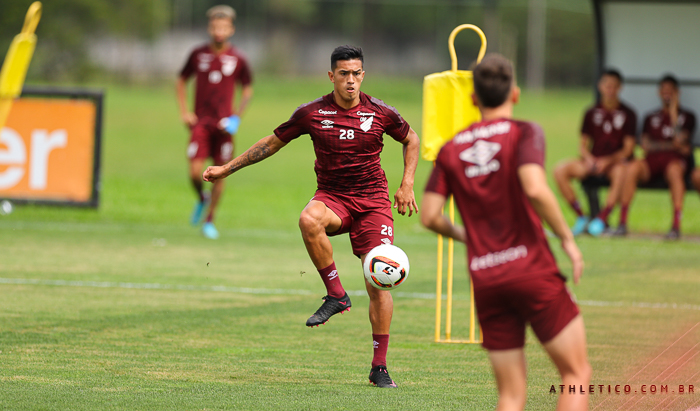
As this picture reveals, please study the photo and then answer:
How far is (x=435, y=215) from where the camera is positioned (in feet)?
13.8

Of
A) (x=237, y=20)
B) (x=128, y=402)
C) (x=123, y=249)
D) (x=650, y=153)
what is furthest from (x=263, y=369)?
(x=237, y=20)

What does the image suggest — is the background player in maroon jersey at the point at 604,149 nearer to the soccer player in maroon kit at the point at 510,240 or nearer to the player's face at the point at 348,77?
the player's face at the point at 348,77

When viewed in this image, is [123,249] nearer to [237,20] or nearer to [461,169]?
[461,169]

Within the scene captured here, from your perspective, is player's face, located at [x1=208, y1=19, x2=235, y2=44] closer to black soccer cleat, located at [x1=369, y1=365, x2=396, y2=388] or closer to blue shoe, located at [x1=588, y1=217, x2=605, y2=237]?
blue shoe, located at [x1=588, y1=217, x2=605, y2=237]

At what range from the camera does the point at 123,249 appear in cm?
1223

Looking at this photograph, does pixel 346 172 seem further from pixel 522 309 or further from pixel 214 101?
pixel 214 101

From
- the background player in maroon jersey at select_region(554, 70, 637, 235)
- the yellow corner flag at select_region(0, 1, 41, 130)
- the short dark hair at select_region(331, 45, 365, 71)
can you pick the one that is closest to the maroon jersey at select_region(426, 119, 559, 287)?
the short dark hair at select_region(331, 45, 365, 71)

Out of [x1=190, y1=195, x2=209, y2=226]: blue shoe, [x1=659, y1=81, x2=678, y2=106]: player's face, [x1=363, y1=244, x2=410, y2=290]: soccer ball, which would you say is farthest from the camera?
[x1=659, y1=81, x2=678, y2=106]: player's face

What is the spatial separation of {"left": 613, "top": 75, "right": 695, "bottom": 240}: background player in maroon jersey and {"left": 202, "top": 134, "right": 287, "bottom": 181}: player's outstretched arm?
9.31 meters

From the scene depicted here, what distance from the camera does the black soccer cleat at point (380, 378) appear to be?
5.97 m

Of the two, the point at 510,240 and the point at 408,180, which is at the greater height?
the point at 408,180

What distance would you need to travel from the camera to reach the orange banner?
1442 cm

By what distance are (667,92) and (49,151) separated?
31.3ft

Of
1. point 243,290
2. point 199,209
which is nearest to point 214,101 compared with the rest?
point 199,209
